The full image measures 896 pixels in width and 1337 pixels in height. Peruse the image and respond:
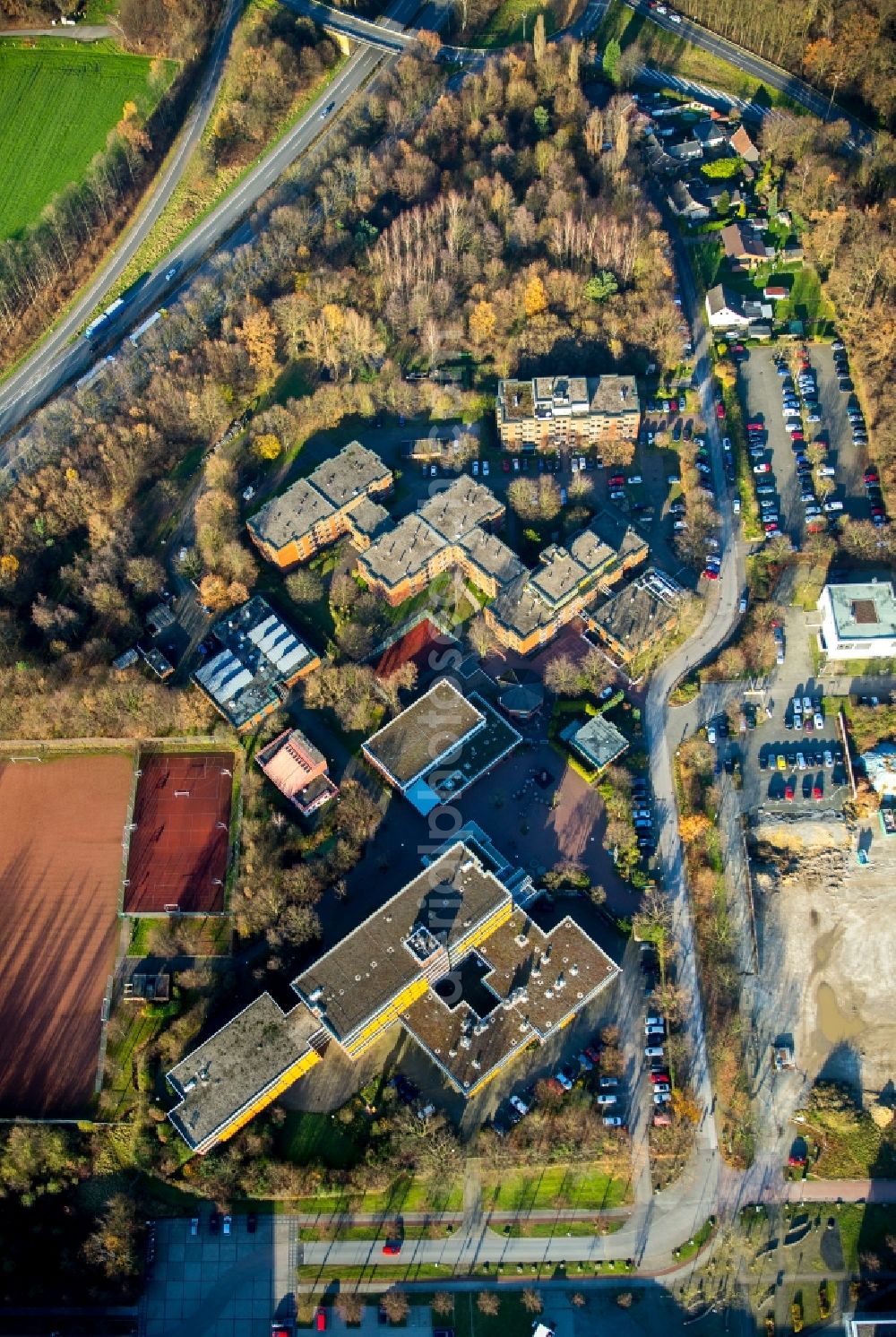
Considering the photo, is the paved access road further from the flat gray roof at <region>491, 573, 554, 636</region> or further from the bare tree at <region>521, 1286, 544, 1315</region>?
the bare tree at <region>521, 1286, 544, 1315</region>

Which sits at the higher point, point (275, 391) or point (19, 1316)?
point (275, 391)

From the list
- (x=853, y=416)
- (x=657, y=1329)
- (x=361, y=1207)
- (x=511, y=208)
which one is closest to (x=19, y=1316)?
(x=361, y=1207)

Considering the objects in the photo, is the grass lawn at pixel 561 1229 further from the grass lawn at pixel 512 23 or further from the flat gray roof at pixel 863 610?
the grass lawn at pixel 512 23

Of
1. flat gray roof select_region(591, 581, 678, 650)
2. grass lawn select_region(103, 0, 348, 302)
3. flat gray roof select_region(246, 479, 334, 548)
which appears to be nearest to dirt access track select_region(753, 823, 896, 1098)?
flat gray roof select_region(591, 581, 678, 650)

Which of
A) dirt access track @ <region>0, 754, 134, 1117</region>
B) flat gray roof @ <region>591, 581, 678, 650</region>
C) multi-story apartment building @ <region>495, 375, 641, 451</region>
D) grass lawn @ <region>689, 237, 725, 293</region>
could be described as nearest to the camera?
dirt access track @ <region>0, 754, 134, 1117</region>

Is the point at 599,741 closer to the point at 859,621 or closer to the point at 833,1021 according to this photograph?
the point at 859,621

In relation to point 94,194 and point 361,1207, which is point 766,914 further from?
point 94,194

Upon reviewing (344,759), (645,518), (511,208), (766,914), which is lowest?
(344,759)
